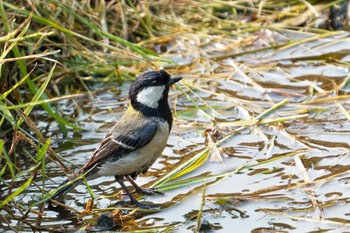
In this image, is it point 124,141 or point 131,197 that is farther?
point 124,141

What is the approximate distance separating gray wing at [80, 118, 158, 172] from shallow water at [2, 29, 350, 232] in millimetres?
258

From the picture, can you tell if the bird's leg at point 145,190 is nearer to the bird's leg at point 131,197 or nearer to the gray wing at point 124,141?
the bird's leg at point 131,197

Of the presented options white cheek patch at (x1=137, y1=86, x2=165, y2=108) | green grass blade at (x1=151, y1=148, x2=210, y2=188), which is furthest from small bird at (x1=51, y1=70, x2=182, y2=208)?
green grass blade at (x1=151, y1=148, x2=210, y2=188)

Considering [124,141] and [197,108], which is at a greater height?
[124,141]

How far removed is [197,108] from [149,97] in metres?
0.96

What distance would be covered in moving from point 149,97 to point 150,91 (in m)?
0.04

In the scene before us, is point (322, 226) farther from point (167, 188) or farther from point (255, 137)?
point (255, 137)

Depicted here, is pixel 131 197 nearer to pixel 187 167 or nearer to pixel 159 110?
pixel 187 167

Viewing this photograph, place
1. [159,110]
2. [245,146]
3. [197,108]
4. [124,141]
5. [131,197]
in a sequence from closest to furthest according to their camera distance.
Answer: [131,197], [124,141], [159,110], [245,146], [197,108]

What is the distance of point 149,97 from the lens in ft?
19.2

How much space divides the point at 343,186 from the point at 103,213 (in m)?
1.52

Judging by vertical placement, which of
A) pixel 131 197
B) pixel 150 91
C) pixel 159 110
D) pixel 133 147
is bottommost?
pixel 131 197

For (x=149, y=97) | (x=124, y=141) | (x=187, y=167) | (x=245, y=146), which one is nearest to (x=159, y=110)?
(x=149, y=97)

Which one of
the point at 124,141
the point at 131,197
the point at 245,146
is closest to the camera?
the point at 131,197
